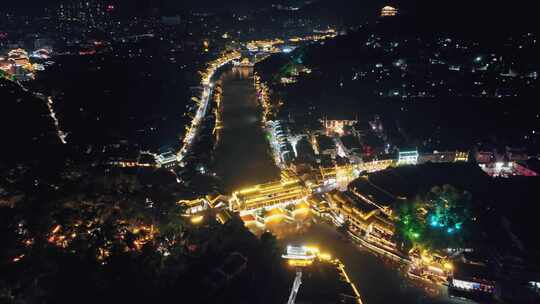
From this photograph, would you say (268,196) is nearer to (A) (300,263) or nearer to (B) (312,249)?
(B) (312,249)

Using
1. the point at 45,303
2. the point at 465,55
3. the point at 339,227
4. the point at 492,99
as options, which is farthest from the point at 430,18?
the point at 45,303

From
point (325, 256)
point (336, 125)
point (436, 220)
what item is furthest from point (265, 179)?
point (436, 220)

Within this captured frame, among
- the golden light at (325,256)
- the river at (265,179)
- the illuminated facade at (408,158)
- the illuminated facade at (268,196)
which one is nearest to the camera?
the river at (265,179)

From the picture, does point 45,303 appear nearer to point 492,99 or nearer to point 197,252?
point 197,252

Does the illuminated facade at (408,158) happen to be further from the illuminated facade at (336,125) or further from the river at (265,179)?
the river at (265,179)

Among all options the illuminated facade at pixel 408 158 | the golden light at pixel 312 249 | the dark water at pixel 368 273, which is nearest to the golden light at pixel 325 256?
the golden light at pixel 312 249

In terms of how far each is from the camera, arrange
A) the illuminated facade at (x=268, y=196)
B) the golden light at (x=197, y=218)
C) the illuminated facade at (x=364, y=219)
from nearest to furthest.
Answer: the illuminated facade at (x=364, y=219) → the golden light at (x=197, y=218) → the illuminated facade at (x=268, y=196)

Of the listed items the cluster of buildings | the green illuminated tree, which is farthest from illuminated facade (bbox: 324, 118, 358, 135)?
the cluster of buildings

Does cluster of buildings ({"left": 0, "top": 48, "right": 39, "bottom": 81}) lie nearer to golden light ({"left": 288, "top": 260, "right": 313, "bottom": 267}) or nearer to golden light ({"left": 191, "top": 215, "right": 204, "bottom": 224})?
golden light ({"left": 191, "top": 215, "right": 204, "bottom": 224})
